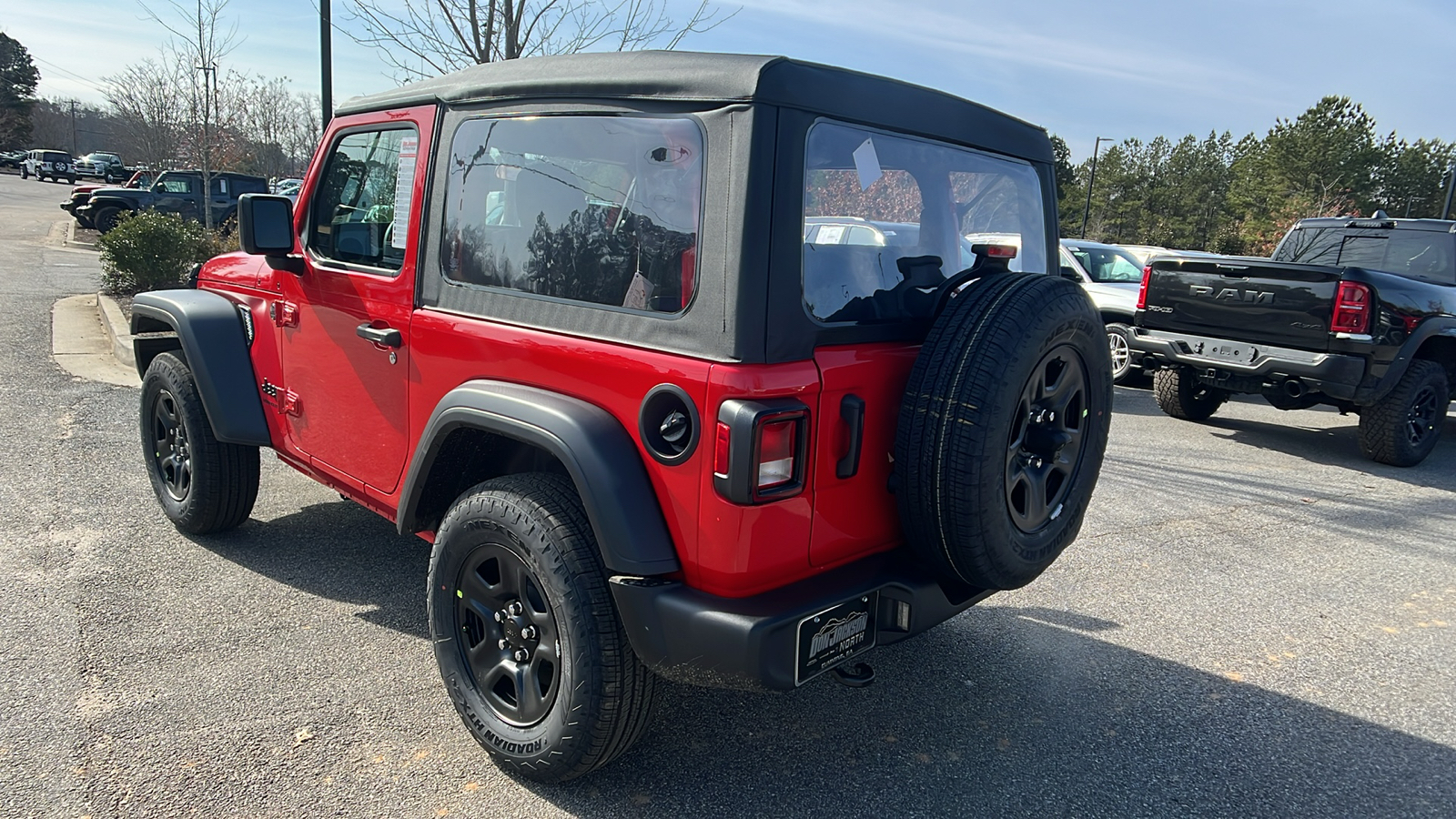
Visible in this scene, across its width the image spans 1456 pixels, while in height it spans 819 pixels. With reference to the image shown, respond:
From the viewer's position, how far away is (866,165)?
2451 mm

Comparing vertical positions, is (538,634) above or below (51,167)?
below

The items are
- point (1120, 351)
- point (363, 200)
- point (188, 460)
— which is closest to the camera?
point (363, 200)

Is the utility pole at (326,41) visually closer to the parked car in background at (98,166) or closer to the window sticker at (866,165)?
the window sticker at (866,165)

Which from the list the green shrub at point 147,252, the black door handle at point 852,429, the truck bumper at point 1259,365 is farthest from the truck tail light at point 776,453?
the green shrub at point 147,252

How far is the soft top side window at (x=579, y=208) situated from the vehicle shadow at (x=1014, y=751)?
4.57 ft

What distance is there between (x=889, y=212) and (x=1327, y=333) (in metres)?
5.55

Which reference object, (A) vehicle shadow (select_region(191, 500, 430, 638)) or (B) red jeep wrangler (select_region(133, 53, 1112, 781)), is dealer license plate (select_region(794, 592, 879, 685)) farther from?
(A) vehicle shadow (select_region(191, 500, 430, 638))

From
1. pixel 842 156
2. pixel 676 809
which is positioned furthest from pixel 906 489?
pixel 676 809

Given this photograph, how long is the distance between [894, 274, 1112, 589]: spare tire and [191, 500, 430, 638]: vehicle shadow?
208 cm

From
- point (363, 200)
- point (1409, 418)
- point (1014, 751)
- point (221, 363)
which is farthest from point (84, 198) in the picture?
point (1409, 418)

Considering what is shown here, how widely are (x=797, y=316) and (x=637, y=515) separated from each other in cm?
62

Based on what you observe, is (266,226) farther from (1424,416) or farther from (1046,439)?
(1424,416)

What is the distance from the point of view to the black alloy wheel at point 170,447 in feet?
13.6

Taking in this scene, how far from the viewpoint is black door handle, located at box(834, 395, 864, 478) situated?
7.50 feet
